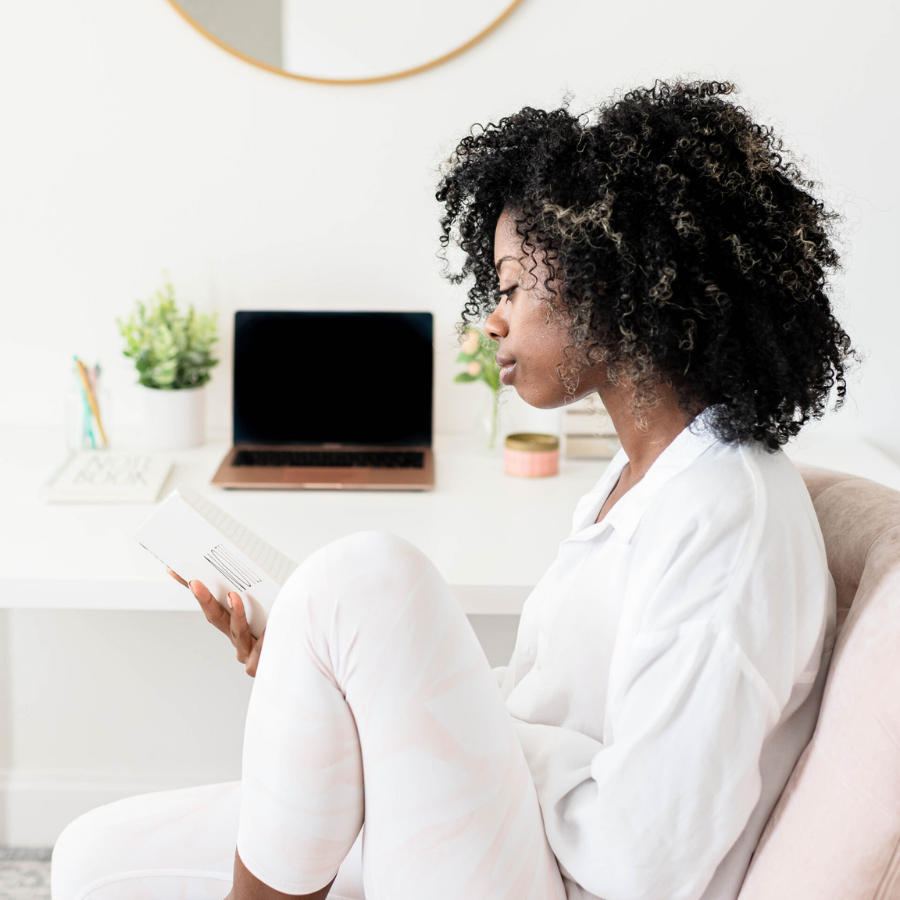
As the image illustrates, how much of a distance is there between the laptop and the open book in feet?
1.95

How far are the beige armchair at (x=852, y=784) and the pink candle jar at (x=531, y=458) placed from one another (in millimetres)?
746

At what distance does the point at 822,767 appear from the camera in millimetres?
638

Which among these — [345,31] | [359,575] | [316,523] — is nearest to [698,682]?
[359,575]

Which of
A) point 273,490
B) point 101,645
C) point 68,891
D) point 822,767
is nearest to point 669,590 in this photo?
point 822,767

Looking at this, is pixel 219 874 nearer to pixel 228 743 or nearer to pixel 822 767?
pixel 822 767

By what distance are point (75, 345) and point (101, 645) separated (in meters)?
0.50

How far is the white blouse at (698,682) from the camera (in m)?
0.61

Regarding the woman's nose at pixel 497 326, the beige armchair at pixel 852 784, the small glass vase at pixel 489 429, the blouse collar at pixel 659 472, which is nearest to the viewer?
the beige armchair at pixel 852 784

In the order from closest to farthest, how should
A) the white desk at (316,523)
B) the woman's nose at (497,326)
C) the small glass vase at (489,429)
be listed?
the woman's nose at (497,326) < the white desk at (316,523) < the small glass vase at (489,429)

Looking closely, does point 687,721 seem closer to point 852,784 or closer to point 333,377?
point 852,784

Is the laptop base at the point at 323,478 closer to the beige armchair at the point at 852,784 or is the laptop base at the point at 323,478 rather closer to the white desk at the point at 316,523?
the white desk at the point at 316,523

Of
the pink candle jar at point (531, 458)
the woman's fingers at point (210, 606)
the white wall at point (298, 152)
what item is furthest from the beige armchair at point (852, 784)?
the white wall at point (298, 152)

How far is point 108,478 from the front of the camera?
1313 mm

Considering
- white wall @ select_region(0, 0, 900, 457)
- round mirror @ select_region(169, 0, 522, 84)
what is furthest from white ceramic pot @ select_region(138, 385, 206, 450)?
round mirror @ select_region(169, 0, 522, 84)
